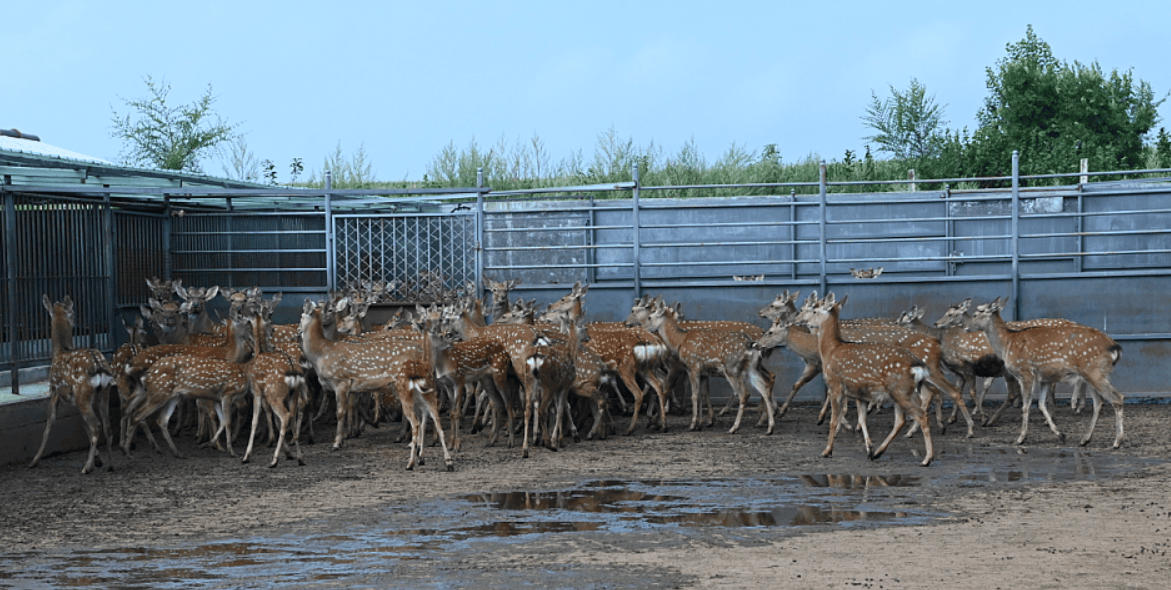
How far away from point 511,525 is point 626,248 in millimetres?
11384

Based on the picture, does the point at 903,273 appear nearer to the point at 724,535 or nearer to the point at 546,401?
the point at 546,401

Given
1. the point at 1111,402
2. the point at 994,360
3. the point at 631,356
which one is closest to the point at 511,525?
the point at 631,356

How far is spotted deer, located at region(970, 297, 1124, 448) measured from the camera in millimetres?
12477

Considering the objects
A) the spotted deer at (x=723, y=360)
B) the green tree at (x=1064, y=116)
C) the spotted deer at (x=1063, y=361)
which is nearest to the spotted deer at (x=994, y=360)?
the spotted deer at (x=1063, y=361)

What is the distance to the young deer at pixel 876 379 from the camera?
11469 millimetres

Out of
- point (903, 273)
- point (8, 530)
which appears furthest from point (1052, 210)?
point (8, 530)

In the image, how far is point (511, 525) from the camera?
8.58 metres

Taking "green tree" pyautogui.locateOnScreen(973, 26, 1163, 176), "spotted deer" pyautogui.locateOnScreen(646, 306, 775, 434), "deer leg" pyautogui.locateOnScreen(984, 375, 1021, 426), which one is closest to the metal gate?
"spotted deer" pyautogui.locateOnScreen(646, 306, 775, 434)

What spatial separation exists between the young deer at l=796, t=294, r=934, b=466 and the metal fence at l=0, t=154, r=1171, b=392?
438cm

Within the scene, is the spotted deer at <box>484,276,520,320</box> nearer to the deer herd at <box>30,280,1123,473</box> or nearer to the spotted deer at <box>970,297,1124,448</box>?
the deer herd at <box>30,280,1123,473</box>

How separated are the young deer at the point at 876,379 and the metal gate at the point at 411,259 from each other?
7204mm

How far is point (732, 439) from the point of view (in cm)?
1315

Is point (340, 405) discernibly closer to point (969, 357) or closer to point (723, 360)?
point (723, 360)

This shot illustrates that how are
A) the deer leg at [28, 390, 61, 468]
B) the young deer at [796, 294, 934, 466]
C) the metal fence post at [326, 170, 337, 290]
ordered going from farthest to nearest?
the metal fence post at [326, 170, 337, 290], the deer leg at [28, 390, 61, 468], the young deer at [796, 294, 934, 466]
